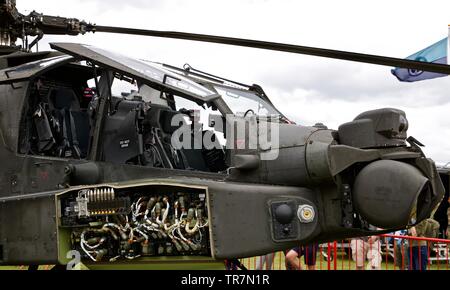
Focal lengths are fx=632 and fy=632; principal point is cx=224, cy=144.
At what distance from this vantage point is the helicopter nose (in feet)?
17.2

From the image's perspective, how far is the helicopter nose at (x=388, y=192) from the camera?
5230mm

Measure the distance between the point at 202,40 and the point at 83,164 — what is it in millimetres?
1800

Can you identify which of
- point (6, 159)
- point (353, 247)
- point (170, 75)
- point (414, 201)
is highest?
point (170, 75)

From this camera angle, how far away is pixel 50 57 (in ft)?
24.4

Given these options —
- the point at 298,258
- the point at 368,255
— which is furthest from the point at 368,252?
the point at 298,258

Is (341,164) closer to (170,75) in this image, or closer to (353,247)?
(170,75)

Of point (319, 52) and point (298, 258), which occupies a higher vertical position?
point (319, 52)

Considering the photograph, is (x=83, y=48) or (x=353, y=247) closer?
(x=83, y=48)

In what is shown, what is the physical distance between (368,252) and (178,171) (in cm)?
541

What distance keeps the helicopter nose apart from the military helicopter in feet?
0.04

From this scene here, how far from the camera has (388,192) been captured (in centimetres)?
528

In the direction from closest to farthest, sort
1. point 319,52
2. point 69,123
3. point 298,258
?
point 319,52, point 69,123, point 298,258

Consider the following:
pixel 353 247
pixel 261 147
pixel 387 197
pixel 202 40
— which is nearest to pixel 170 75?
pixel 202 40

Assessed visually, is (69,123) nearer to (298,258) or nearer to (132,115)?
(132,115)
